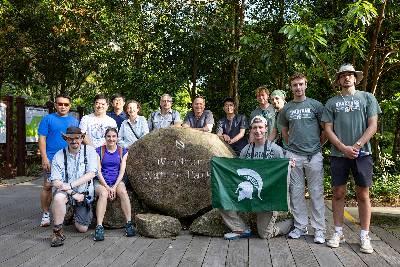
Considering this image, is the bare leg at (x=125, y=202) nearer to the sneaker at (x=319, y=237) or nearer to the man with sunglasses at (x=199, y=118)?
the man with sunglasses at (x=199, y=118)

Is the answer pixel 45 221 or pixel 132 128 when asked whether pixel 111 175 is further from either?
pixel 45 221

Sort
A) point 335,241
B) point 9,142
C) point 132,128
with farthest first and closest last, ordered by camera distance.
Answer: point 9,142 → point 132,128 → point 335,241

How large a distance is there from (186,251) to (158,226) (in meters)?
0.80

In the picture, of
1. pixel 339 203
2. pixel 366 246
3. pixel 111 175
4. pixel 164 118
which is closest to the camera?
pixel 366 246

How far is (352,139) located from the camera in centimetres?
534

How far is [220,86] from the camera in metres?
17.9

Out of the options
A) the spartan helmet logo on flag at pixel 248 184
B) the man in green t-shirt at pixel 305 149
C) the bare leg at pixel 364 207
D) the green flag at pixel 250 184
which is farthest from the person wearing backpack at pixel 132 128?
the bare leg at pixel 364 207

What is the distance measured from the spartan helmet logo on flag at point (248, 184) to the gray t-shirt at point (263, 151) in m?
0.26

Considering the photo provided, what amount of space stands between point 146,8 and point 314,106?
1014 cm

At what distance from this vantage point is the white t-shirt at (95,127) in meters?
6.93

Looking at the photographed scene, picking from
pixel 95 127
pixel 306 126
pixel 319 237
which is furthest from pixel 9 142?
pixel 319 237

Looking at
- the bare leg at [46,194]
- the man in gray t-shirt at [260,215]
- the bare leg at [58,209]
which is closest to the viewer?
the bare leg at [58,209]

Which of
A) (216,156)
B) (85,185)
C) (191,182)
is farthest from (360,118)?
(85,185)

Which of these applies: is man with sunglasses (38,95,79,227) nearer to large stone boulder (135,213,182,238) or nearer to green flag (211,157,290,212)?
large stone boulder (135,213,182,238)
